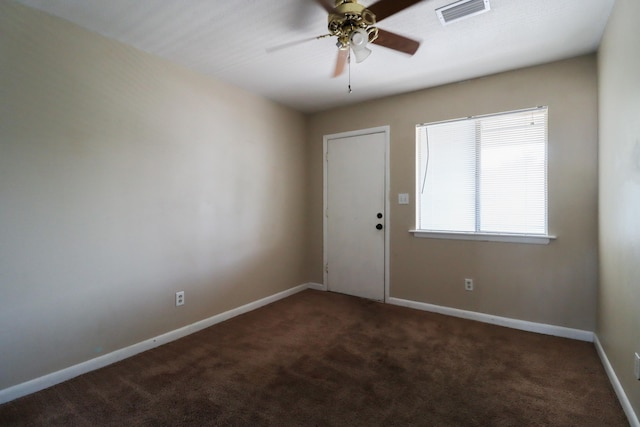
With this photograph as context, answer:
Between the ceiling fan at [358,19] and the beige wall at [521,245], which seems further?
the beige wall at [521,245]

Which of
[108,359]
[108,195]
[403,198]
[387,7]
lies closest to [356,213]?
[403,198]

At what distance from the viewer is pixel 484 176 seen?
3.06 metres

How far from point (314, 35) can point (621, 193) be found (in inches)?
87.9

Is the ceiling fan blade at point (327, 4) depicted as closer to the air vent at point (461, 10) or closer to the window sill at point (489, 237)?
the air vent at point (461, 10)

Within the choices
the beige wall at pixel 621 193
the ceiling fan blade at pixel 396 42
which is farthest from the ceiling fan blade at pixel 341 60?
the beige wall at pixel 621 193

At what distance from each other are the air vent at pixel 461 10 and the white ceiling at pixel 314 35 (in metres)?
0.05

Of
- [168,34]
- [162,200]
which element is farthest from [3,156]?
[168,34]

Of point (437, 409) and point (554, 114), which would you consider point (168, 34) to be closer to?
point (437, 409)

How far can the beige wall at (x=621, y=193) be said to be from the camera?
1.55m

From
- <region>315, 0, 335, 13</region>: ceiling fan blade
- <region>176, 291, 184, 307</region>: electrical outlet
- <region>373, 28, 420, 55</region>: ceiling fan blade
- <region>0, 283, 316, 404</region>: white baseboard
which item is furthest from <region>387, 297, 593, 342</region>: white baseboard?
<region>315, 0, 335, 13</region>: ceiling fan blade

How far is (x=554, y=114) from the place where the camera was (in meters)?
2.70

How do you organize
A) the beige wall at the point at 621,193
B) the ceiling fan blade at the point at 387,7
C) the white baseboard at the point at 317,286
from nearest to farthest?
the beige wall at the point at 621,193 → the ceiling fan blade at the point at 387,7 → the white baseboard at the point at 317,286

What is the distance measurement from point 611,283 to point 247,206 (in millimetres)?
3136

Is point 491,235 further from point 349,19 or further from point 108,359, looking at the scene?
point 108,359
